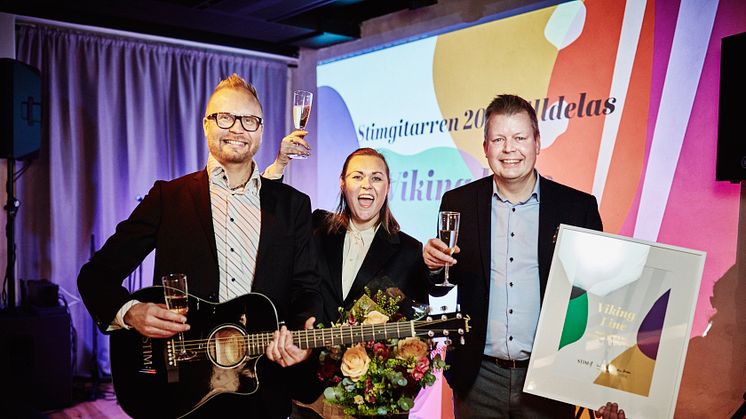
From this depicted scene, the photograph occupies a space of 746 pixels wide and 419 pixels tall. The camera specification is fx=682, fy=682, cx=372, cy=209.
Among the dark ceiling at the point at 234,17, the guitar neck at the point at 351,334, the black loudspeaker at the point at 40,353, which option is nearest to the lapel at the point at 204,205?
the guitar neck at the point at 351,334

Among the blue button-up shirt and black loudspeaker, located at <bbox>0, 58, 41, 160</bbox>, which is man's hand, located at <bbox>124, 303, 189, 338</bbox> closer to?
the blue button-up shirt

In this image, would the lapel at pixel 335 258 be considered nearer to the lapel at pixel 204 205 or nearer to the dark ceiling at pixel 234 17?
the lapel at pixel 204 205

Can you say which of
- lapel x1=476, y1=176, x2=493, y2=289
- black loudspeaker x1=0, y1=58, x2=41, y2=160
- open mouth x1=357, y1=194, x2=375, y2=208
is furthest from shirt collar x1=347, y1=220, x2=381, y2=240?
black loudspeaker x1=0, y1=58, x2=41, y2=160

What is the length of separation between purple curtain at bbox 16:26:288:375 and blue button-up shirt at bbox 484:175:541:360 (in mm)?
4524

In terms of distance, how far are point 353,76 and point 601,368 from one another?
4.52 m

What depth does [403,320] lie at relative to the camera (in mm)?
2453

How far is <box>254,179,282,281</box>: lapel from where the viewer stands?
8.52 feet

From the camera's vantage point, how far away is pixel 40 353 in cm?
529

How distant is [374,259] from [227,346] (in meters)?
0.78

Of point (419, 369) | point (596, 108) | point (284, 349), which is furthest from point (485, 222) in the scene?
point (596, 108)

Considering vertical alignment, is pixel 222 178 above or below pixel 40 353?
above

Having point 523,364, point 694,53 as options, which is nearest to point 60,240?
point 523,364

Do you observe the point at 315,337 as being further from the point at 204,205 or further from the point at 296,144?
the point at 296,144

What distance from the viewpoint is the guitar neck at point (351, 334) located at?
2.37m
